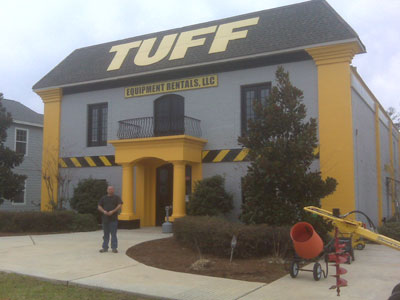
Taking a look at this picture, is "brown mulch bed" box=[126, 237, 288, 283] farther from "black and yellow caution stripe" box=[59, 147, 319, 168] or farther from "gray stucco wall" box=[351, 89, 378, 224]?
"gray stucco wall" box=[351, 89, 378, 224]

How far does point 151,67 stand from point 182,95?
1814mm

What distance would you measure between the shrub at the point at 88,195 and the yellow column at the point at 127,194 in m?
1.33

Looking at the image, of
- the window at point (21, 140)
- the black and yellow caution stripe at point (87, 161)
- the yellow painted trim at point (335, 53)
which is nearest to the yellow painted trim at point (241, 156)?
the yellow painted trim at point (335, 53)

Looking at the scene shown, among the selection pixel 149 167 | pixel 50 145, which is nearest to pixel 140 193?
pixel 149 167

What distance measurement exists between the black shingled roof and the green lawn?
437 inches

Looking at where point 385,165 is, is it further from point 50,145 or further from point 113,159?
point 50,145

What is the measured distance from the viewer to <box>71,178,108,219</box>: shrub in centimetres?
1791

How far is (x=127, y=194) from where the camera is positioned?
17203mm

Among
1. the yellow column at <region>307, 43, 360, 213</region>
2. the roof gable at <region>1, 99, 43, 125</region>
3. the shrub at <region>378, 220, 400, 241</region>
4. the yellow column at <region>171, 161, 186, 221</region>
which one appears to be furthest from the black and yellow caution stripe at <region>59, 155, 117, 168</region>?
the shrub at <region>378, 220, 400, 241</region>

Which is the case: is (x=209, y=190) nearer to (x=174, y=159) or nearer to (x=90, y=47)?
(x=174, y=159)

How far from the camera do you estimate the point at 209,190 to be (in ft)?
49.6

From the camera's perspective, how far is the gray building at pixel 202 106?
1444 centimetres

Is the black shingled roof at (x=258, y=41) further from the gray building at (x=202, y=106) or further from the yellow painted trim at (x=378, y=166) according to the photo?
the yellow painted trim at (x=378, y=166)

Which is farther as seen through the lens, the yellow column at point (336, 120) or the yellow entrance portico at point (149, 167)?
the yellow entrance portico at point (149, 167)
